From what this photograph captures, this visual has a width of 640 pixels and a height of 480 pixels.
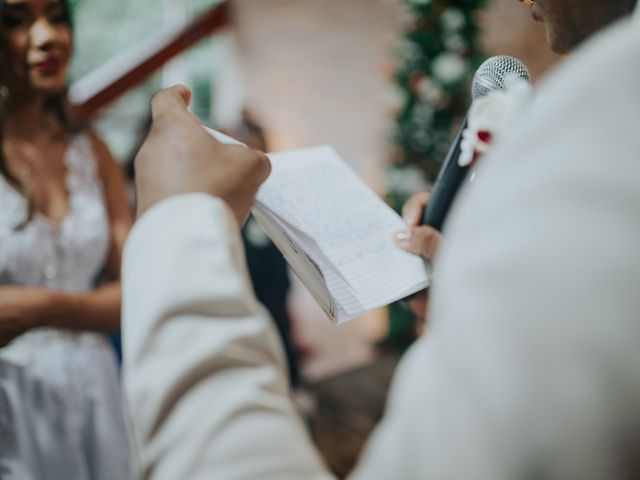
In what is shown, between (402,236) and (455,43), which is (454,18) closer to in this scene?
(455,43)

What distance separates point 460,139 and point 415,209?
0.77 feet

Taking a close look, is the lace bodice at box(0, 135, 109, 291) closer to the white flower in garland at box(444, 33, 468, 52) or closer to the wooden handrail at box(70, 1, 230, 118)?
the white flower in garland at box(444, 33, 468, 52)

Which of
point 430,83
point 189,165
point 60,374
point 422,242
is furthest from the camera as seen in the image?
point 430,83

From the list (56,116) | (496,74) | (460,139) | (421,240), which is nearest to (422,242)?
(421,240)

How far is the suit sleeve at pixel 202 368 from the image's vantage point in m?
0.44

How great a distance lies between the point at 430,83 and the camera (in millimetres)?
3400

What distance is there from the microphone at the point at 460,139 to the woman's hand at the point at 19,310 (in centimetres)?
99

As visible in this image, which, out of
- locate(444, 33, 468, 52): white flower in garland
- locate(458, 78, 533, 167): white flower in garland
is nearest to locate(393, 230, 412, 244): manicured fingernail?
locate(458, 78, 533, 167): white flower in garland

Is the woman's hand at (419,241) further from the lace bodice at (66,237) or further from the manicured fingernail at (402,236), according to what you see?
the lace bodice at (66,237)

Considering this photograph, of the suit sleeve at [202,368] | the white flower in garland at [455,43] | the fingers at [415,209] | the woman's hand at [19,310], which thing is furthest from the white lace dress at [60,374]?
the white flower in garland at [455,43]

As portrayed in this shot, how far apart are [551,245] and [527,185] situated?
0.14ft

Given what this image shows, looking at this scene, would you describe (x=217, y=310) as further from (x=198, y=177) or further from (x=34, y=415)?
(x=34, y=415)

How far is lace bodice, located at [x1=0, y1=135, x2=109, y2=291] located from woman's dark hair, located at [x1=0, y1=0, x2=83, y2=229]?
0.06 feet

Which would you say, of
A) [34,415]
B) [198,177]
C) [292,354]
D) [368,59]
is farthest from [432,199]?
[368,59]
